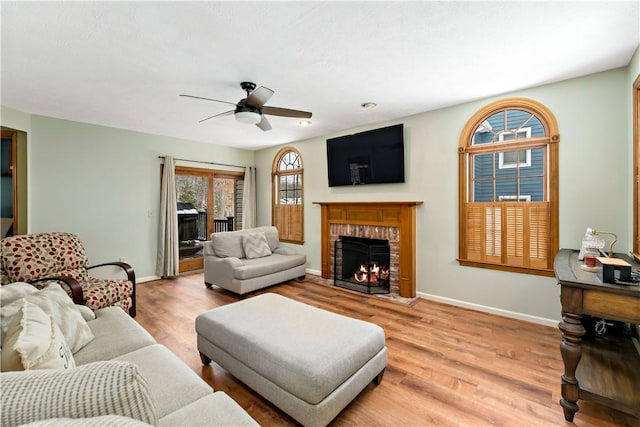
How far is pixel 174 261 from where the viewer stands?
503 cm

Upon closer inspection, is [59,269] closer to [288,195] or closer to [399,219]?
[288,195]

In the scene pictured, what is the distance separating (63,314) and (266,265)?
2.66 m

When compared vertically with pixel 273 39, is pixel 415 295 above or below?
below

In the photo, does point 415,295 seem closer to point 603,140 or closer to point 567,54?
point 603,140

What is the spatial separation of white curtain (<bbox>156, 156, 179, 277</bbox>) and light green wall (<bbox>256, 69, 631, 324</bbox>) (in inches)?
122

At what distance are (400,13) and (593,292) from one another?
2051 mm

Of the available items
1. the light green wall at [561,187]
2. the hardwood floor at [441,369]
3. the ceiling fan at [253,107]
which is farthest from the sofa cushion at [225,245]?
the ceiling fan at [253,107]

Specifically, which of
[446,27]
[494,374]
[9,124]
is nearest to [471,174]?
[446,27]

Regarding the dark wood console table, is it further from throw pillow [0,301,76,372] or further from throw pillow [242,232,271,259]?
throw pillow [242,232,271,259]

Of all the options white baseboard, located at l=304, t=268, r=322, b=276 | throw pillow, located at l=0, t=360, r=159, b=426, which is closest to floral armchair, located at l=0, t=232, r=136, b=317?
throw pillow, located at l=0, t=360, r=159, b=426

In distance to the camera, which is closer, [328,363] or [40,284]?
[328,363]

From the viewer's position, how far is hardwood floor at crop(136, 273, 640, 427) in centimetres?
175

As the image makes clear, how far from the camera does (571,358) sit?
1685 mm

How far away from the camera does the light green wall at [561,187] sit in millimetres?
2654
